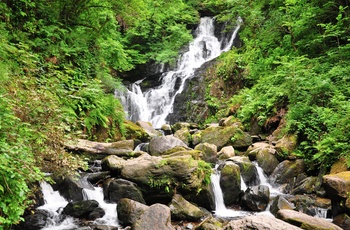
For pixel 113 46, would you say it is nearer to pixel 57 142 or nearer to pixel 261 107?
pixel 261 107

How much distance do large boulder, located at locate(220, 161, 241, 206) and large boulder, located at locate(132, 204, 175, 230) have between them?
284 centimetres

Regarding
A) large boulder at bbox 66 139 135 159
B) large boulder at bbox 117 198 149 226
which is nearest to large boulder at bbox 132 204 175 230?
large boulder at bbox 117 198 149 226

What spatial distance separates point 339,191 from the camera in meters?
6.16

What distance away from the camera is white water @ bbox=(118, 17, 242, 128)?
18969 millimetres

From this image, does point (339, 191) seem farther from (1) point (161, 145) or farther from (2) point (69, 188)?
(2) point (69, 188)

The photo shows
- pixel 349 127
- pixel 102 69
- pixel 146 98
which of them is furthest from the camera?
pixel 146 98

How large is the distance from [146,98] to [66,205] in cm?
1375

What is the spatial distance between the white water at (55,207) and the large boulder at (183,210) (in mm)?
2239

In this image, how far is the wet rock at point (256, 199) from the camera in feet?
25.2

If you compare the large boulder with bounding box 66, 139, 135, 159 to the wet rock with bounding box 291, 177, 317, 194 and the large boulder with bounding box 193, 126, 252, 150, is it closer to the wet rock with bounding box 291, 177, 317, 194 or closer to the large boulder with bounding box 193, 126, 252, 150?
the large boulder with bounding box 193, 126, 252, 150

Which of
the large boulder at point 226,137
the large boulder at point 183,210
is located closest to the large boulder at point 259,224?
the large boulder at point 183,210

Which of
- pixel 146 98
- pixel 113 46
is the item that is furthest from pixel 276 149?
pixel 146 98

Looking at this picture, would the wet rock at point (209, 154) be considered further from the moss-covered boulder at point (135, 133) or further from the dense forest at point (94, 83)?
the moss-covered boulder at point (135, 133)

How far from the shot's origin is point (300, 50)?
45.3 ft
